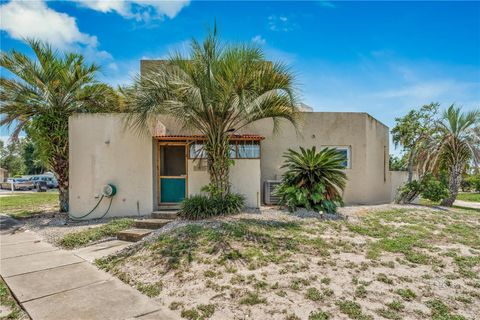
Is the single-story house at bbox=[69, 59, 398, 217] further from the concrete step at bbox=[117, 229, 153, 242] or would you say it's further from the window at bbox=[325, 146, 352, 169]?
Result: the window at bbox=[325, 146, 352, 169]

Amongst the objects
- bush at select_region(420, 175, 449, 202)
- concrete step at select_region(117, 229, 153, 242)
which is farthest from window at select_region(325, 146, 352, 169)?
concrete step at select_region(117, 229, 153, 242)

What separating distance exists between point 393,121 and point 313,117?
62.6ft

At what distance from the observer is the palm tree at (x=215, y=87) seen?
25.0 ft

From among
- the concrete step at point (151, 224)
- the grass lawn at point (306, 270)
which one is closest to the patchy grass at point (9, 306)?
the grass lawn at point (306, 270)

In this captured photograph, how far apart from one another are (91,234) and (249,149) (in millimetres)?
5887

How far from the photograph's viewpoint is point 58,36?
33.1 ft

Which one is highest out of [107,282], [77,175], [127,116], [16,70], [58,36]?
[58,36]

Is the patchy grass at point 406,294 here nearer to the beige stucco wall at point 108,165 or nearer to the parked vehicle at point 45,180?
the beige stucco wall at point 108,165

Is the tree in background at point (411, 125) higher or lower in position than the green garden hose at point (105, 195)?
higher

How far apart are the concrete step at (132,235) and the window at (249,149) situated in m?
4.42

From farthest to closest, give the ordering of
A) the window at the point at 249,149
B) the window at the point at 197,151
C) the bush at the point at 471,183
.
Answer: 1. the bush at the point at 471,183
2. the window at the point at 249,149
3. the window at the point at 197,151

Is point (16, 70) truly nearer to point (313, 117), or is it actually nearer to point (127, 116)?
point (127, 116)

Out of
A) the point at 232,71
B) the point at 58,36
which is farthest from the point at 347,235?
the point at 58,36

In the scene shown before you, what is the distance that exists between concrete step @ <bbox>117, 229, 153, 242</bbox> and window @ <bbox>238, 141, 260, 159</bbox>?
14.5 ft
